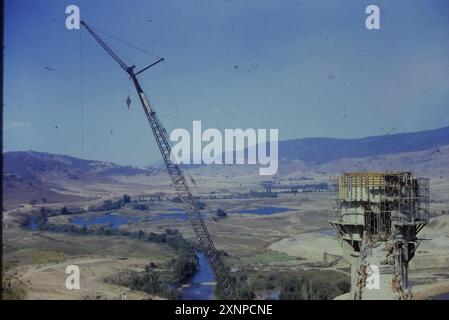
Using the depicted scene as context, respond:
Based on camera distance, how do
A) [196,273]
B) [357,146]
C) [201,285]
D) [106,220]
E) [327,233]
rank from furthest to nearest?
[327,233]
[106,220]
[196,273]
[201,285]
[357,146]

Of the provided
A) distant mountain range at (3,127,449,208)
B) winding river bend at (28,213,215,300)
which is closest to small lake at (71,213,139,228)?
winding river bend at (28,213,215,300)

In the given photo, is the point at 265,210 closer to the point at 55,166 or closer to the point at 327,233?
the point at 327,233

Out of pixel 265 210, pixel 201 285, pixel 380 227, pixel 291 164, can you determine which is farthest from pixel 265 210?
pixel 380 227

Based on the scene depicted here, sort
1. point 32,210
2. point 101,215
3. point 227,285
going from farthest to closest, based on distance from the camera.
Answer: point 101,215
point 32,210
point 227,285

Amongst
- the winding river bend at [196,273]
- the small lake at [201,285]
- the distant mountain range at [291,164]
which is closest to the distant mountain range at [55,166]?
the distant mountain range at [291,164]

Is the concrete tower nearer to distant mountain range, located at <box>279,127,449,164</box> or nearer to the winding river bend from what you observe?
distant mountain range, located at <box>279,127,449,164</box>

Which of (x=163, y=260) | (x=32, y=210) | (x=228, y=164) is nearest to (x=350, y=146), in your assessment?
(x=228, y=164)

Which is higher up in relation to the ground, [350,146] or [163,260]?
[350,146]
